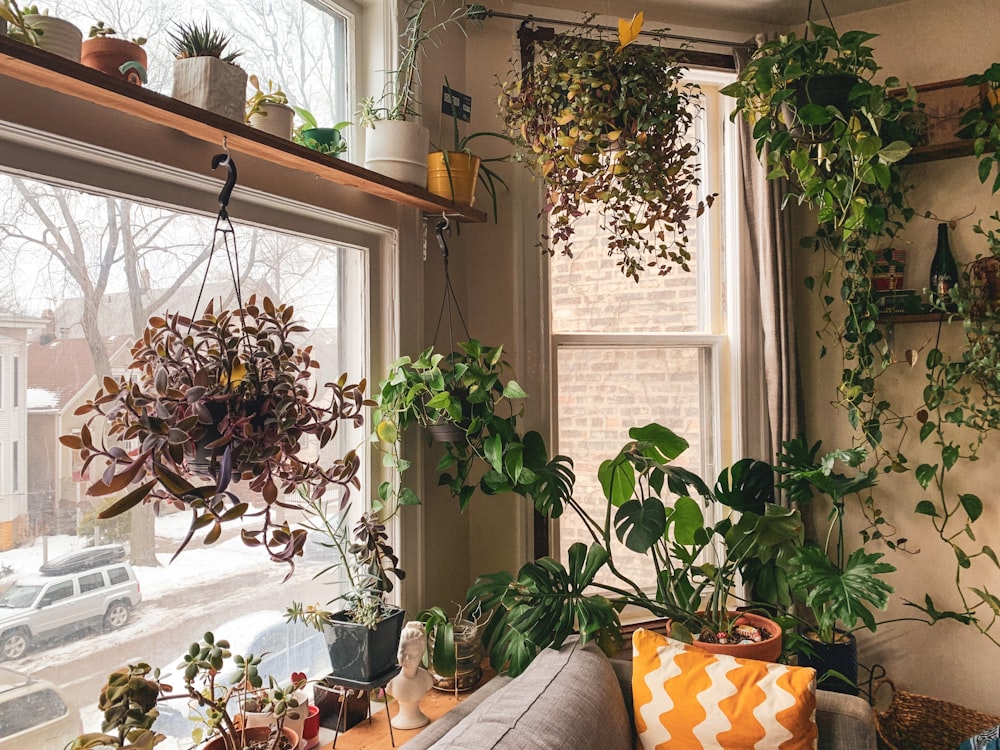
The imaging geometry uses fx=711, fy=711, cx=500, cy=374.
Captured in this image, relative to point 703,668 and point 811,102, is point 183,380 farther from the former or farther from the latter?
point 811,102

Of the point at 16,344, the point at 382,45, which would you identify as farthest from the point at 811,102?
the point at 16,344

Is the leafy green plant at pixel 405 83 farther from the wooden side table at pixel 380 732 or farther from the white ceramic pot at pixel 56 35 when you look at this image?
the wooden side table at pixel 380 732

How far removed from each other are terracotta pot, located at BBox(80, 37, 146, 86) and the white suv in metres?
A: 0.84

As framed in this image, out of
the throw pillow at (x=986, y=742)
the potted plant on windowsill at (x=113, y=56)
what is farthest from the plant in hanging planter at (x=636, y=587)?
the potted plant on windowsill at (x=113, y=56)

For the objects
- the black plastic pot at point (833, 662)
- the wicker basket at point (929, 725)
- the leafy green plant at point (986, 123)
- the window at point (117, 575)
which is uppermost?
the leafy green plant at point (986, 123)

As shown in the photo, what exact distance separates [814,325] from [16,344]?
2.66 metres

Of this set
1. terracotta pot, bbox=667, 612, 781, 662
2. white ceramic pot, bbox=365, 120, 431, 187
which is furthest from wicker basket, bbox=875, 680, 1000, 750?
white ceramic pot, bbox=365, 120, 431, 187

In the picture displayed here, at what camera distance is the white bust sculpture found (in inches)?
66.3

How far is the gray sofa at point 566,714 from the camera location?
1327 millimetres

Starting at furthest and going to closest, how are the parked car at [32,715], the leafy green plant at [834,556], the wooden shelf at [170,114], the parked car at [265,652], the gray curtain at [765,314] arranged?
the gray curtain at [765,314] → the leafy green plant at [834,556] → the parked car at [265,652] → the parked car at [32,715] → the wooden shelf at [170,114]

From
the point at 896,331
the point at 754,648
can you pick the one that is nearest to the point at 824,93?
the point at 896,331

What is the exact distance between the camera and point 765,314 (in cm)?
273

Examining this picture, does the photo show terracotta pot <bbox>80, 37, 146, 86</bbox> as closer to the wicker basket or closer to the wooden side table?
the wooden side table

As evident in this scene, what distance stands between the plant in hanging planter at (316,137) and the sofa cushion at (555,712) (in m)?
Result: 1.28
